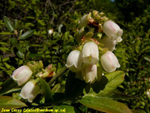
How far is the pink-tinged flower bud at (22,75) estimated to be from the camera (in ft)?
2.32

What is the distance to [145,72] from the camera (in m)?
1.83

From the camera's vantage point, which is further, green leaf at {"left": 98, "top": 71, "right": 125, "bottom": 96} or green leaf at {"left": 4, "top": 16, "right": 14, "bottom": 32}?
green leaf at {"left": 4, "top": 16, "right": 14, "bottom": 32}

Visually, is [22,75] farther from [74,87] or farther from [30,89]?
[74,87]

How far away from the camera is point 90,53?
58 cm

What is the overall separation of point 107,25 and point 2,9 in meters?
2.75

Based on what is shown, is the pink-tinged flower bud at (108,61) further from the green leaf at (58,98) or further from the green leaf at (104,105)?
the green leaf at (58,98)

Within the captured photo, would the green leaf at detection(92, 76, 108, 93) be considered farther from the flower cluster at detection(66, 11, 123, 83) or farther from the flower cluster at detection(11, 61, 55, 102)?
the flower cluster at detection(11, 61, 55, 102)

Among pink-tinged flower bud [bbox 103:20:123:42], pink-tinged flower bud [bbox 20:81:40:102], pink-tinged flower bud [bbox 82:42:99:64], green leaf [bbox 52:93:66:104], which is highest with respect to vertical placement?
pink-tinged flower bud [bbox 103:20:123:42]

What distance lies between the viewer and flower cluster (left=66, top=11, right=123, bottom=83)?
0.61 m

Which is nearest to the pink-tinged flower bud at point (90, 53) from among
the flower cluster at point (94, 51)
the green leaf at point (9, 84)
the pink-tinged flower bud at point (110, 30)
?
the flower cluster at point (94, 51)

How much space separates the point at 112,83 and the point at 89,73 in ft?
0.57

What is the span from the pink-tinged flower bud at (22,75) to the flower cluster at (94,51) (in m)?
0.22

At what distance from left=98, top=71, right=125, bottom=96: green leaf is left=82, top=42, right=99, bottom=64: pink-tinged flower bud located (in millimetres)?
163

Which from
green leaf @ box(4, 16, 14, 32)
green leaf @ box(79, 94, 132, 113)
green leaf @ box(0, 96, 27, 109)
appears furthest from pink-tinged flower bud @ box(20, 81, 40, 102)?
green leaf @ box(4, 16, 14, 32)
